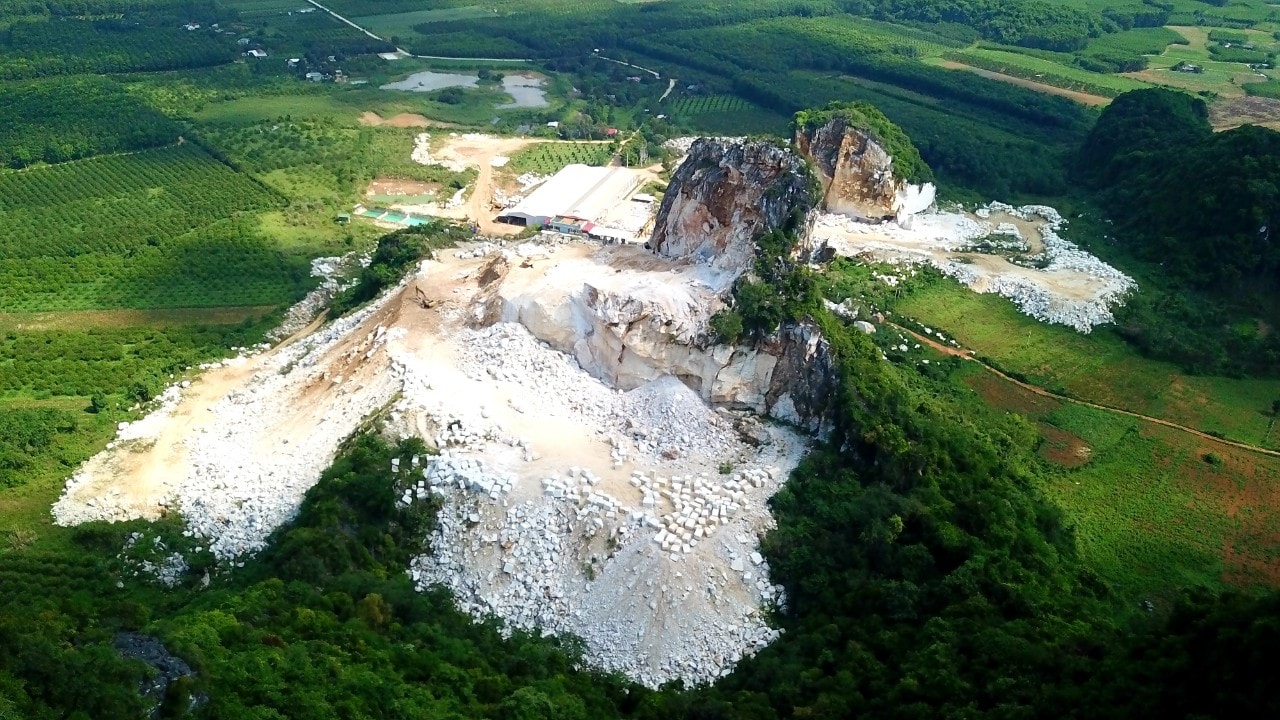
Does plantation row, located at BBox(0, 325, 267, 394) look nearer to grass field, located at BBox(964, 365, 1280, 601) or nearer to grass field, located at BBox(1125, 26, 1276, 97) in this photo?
grass field, located at BBox(964, 365, 1280, 601)

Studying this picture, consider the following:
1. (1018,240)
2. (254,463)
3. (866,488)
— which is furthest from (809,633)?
(1018,240)

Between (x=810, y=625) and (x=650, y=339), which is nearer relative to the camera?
(x=810, y=625)

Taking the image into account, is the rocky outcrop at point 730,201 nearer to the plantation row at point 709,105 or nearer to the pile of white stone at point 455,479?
the pile of white stone at point 455,479

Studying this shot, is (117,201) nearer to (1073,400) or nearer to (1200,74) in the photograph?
(1073,400)

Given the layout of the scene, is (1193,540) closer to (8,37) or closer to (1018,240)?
(1018,240)

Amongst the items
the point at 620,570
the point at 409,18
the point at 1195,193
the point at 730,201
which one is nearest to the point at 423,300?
the point at 730,201

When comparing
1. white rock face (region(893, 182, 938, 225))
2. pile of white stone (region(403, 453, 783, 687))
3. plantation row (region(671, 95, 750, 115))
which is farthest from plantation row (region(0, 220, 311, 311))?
plantation row (region(671, 95, 750, 115))
